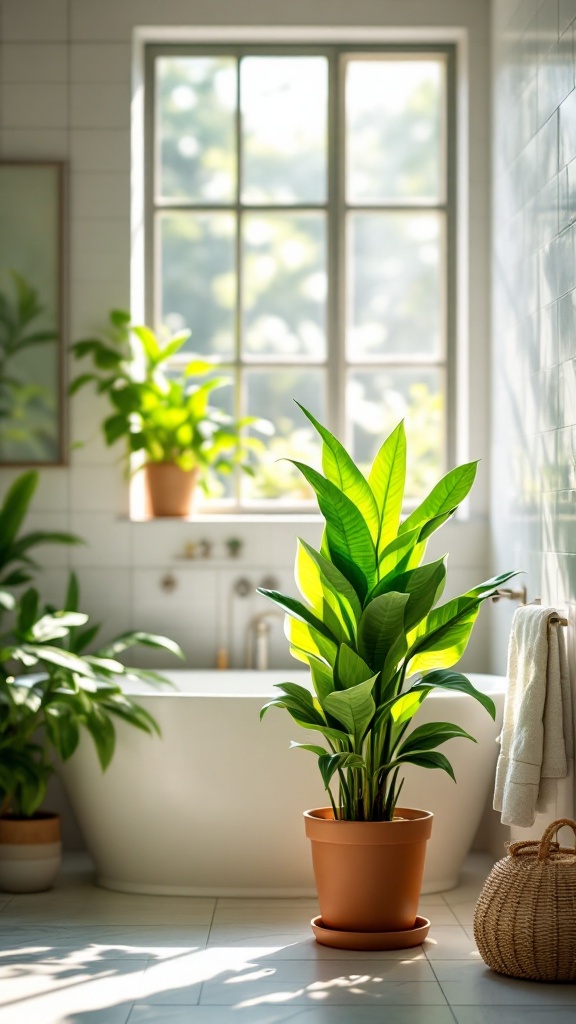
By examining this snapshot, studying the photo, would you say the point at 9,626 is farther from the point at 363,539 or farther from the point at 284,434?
the point at 363,539

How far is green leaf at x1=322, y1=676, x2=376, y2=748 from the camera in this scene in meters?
3.07

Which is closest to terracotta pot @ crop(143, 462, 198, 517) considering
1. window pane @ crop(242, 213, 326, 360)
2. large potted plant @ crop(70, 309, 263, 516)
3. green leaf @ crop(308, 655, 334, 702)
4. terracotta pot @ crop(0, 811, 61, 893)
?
large potted plant @ crop(70, 309, 263, 516)

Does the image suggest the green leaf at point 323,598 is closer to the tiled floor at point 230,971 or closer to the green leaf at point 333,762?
the green leaf at point 333,762

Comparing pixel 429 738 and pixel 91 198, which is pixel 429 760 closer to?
pixel 429 738

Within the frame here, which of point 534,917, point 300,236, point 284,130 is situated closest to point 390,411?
point 300,236

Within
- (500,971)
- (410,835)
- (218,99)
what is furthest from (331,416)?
(500,971)

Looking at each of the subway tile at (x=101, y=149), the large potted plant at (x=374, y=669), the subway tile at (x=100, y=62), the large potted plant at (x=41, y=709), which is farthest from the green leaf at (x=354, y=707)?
the subway tile at (x=100, y=62)

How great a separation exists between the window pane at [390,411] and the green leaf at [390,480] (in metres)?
1.44

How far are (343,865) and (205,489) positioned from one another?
1742 millimetres

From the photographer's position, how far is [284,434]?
482 cm

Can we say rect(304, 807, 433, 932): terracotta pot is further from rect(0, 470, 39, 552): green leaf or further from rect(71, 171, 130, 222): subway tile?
rect(71, 171, 130, 222): subway tile

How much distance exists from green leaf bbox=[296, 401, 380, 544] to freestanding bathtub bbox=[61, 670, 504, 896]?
2.24 feet

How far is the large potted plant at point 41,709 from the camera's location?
3.75 m

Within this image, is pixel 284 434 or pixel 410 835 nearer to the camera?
pixel 410 835
